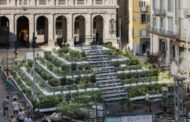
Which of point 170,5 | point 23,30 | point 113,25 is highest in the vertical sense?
point 170,5

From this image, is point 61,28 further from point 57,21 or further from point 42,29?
point 42,29

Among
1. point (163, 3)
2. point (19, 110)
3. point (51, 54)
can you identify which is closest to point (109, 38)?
point (163, 3)

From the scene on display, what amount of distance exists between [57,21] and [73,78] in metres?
49.7

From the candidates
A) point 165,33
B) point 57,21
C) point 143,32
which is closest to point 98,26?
point 57,21

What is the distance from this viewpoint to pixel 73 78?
51.7m

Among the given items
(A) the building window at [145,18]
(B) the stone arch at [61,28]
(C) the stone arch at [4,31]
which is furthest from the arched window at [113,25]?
(C) the stone arch at [4,31]

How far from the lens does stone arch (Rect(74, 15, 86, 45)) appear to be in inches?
3942

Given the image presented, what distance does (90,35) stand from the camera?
319 ft

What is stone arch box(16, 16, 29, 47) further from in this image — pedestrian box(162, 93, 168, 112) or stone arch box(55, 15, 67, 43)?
pedestrian box(162, 93, 168, 112)

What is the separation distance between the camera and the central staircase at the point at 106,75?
→ 50688 millimetres

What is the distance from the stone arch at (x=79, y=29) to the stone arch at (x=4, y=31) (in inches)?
462

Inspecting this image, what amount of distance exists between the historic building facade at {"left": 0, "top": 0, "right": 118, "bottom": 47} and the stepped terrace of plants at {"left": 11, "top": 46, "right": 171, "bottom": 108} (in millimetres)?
36006

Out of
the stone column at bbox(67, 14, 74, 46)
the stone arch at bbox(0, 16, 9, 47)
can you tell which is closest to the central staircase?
the stone column at bbox(67, 14, 74, 46)

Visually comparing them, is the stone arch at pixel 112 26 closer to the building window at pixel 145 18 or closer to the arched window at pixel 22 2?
the building window at pixel 145 18
